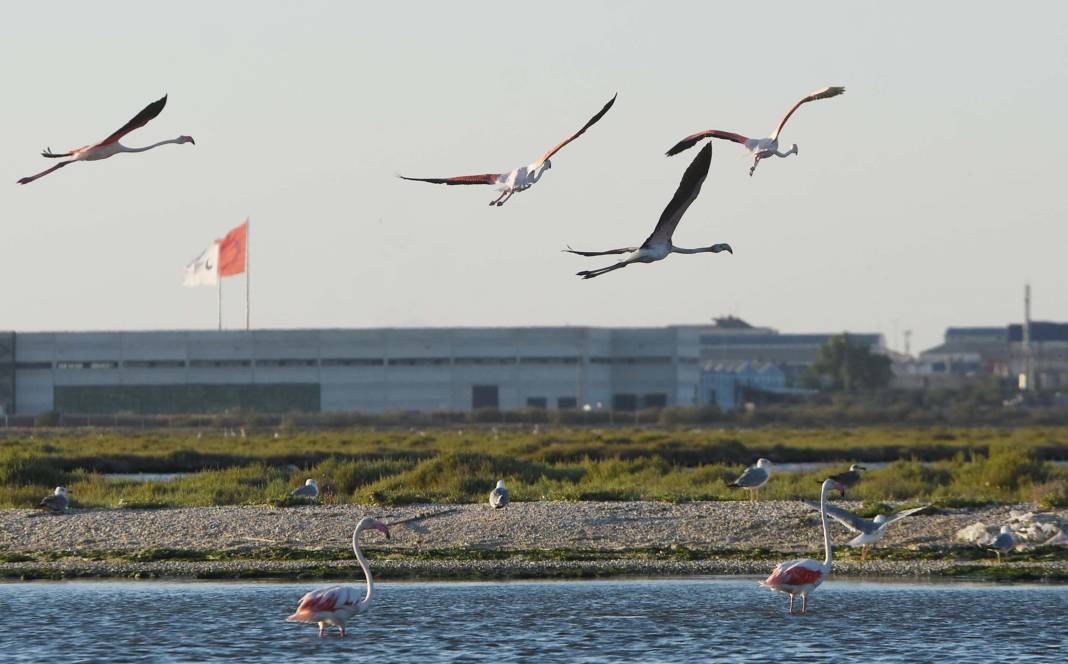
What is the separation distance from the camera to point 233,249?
116m

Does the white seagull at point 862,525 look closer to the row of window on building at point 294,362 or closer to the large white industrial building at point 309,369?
the large white industrial building at point 309,369

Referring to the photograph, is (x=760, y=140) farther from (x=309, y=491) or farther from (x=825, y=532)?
(x=309, y=491)

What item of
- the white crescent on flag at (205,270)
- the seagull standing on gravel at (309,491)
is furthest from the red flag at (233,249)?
the seagull standing on gravel at (309,491)

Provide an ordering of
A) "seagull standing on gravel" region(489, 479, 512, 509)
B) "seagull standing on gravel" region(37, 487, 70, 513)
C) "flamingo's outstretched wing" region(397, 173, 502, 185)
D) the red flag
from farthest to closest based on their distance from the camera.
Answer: the red flag < "seagull standing on gravel" region(37, 487, 70, 513) < "seagull standing on gravel" region(489, 479, 512, 509) < "flamingo's outstretched wing" region(397, 173, 502, 185)

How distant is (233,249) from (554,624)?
93.5 m

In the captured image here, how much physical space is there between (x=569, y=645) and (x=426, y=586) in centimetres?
594

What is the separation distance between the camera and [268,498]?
136 ft

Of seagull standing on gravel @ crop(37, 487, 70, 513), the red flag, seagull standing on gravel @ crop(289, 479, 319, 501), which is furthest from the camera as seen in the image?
the red flag

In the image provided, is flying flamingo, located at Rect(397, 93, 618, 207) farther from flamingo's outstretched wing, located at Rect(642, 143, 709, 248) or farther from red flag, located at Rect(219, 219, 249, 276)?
red flag, located at Rect(219, 219, 249, 276)

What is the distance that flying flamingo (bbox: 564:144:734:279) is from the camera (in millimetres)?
23062

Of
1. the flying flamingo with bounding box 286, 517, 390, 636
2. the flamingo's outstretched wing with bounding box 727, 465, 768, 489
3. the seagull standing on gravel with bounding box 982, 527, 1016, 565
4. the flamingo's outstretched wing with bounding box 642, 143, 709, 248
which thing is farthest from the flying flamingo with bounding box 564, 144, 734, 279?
the flamingo's outstretched wing with bounding box 727, 465, 768, 489

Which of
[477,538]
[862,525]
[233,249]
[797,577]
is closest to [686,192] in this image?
[797,577]

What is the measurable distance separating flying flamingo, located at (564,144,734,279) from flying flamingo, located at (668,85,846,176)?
48cm

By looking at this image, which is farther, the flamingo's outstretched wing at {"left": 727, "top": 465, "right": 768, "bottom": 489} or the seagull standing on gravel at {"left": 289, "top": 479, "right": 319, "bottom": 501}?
the seagull standing on gravel at {"left": 289, "top": 479, "right": 319, "bottom": 501}
